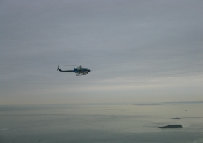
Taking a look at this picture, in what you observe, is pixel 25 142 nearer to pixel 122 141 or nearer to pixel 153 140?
pixel 122 141

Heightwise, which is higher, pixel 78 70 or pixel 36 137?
pixel 78 70

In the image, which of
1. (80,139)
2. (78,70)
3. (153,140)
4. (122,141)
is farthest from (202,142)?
(78,70)

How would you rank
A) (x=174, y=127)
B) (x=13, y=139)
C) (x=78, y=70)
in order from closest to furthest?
(x=78, y=70)
(x=13, y=139)
(x=174, y=127)

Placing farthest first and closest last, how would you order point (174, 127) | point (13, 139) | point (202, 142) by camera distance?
point (174, 127)
point (13, 139)
point (202, 142)

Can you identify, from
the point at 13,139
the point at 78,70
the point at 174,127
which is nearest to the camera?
the point at 78,70

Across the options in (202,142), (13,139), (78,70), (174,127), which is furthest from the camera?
(174,127)

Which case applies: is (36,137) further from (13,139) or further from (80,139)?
(80,139)

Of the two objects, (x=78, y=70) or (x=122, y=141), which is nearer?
(x=78, y=70)

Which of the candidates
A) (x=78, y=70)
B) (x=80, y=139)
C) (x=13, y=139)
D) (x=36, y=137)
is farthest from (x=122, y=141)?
(x=78, y=70)

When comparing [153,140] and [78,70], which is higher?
[78,70]
